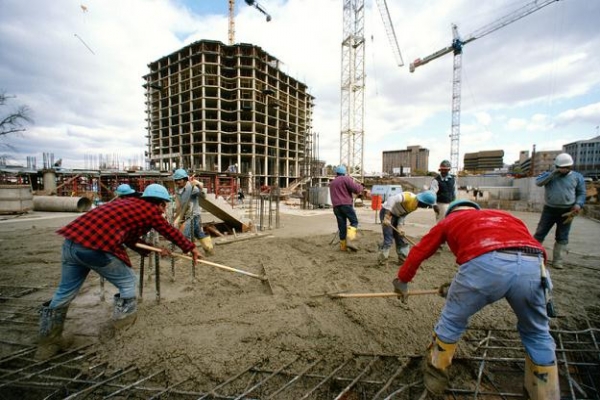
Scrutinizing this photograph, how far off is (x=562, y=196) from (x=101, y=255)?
6.10 m

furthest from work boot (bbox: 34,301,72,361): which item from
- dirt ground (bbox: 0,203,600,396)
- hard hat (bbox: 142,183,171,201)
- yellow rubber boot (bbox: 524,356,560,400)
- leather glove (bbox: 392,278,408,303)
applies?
yellow rubber boot (bbox: 524,356,560,400)

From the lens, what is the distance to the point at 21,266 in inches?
175

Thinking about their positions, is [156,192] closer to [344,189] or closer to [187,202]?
[187,202]

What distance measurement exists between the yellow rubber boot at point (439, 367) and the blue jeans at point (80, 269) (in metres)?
2.62

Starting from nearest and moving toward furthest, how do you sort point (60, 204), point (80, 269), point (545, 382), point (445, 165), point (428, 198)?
point (545, 382), point (80, 269), point (428, 198), point (445, 165), point (60, 204)

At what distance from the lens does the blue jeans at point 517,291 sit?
150cm

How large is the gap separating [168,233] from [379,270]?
321 centimetres

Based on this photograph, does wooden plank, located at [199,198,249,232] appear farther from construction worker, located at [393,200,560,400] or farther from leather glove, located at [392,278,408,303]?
construction worker, located at [393,200,560,400]

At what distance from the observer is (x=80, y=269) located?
89.7 inches

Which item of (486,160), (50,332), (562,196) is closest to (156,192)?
(50,332)

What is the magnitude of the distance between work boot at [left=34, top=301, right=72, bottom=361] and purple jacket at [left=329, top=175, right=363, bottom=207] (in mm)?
4245

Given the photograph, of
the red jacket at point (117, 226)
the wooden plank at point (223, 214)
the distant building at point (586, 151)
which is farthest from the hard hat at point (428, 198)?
the distant building at point (586, 151)

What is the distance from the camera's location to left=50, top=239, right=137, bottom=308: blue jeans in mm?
→ 2166

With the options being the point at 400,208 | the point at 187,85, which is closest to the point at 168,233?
the point at 400,208
